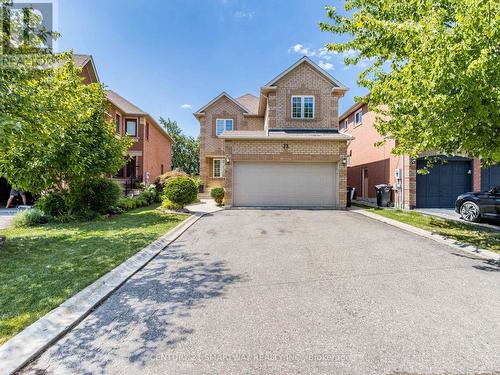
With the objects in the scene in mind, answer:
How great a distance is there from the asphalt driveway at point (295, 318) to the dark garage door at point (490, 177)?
34.4 ft

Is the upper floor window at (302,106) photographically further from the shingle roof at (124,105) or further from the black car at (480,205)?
the shingle roof at (124,105)

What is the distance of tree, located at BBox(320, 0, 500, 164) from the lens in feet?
15.9

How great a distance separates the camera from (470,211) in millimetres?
10211

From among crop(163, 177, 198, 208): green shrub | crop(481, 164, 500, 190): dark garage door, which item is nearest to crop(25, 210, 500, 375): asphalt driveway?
crop(163, 177, 198, 208): green shrub

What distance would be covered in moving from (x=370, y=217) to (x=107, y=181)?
458 inches

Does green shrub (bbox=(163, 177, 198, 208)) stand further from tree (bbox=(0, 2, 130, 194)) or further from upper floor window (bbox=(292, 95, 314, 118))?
upper floor window (bbox=(292, 95, 314, 118))

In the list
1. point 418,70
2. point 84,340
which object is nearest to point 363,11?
point 418,70

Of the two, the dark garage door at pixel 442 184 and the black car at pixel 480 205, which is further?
the dark garage door at pixel 442 184

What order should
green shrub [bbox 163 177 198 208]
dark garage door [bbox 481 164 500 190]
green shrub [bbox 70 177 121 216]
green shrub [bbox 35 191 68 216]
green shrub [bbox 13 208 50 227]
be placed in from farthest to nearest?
dark garage door [bbox 481 164 500 190] < green shrub [bbox 163 177 198 208] < green shrub [bbox 70 177 121 216] < green shrub [bbox 35 191 68 216] < green shrub [bbox 13 208 50 227]

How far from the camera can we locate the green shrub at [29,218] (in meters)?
9.62

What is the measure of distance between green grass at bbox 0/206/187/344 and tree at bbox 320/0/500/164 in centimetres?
711

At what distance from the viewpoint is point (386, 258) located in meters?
5.70

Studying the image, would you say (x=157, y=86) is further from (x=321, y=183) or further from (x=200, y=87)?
(x=321, y=183)

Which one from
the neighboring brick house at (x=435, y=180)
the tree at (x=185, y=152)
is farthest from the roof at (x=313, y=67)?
the tree at (x=185, y=152)
